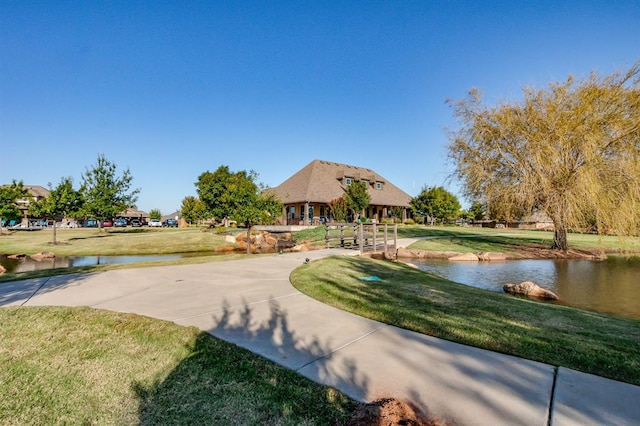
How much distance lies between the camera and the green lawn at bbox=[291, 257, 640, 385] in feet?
11.4

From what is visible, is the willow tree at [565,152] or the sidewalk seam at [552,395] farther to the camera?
the willow tree at [565,152]


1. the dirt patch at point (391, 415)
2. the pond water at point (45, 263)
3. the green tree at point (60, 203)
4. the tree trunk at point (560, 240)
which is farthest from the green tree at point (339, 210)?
the dirt patch at point (391, 415)

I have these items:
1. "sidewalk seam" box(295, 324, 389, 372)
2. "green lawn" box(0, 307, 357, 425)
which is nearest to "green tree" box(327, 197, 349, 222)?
"sidewalk seam" box(295, 324, 389, 372)

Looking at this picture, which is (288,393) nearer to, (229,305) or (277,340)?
(277,340)

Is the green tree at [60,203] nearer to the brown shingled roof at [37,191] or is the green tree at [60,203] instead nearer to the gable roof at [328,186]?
the gable roof at [328,186]

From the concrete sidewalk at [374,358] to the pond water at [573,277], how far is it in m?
6.47

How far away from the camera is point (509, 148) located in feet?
57.1

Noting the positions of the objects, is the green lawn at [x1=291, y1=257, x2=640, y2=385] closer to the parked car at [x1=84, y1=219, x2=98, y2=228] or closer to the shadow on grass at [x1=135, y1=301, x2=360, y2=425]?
the shadow on grass at [x1=135, y1=301, x2=360, y2=425]

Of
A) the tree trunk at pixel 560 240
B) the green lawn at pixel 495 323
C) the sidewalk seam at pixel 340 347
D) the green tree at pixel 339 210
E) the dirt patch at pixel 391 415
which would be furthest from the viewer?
the green tree at pixel 339 210

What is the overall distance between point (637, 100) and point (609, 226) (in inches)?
236

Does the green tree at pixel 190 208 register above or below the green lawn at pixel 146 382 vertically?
above

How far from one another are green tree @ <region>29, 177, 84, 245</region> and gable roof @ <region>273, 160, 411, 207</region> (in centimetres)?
1721

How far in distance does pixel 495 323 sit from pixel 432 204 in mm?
37947

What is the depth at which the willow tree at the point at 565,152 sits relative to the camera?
1429 centimetres
